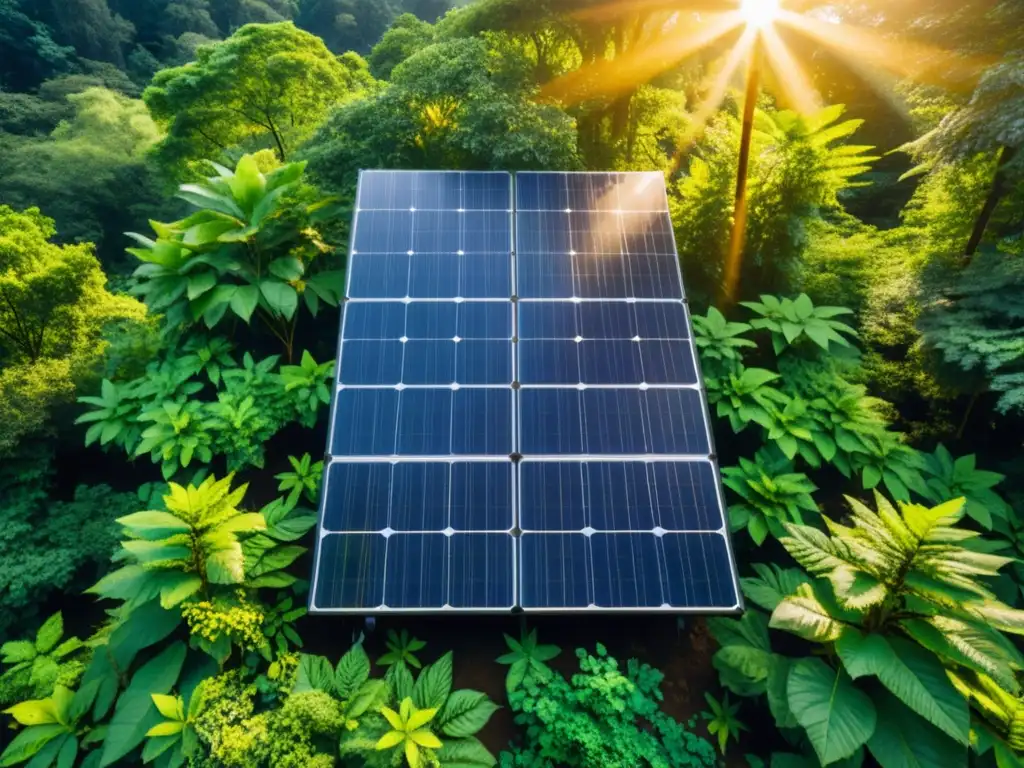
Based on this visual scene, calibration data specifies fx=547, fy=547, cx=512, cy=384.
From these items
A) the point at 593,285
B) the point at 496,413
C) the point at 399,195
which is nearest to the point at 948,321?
the point at 593,285

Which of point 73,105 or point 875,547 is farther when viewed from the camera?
point 73,105

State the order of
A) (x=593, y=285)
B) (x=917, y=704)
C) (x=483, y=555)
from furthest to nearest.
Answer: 1. (x=593, y=285)
2. (x=483, y=555)
3. (x=917, y=704)

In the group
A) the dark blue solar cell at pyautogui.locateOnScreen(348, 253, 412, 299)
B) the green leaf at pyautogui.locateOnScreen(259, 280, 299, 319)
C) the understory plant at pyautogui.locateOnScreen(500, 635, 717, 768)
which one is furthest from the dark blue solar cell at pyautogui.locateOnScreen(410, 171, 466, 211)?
the understory plant at pyautogui.locateOnScreen(500, 635, 717, 768)

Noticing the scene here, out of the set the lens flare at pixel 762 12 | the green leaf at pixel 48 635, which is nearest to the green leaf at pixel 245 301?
the green leaf at pixel 48 635

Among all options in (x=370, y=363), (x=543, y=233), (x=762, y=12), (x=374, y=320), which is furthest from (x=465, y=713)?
(x=762, y=12)

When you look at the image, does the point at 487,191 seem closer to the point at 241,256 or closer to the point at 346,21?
the point at 241,256

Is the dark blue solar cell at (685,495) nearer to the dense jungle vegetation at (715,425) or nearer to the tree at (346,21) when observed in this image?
the dense jungle vegetation at (715,425)

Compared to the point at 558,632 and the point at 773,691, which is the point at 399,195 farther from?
the point at 773,691
